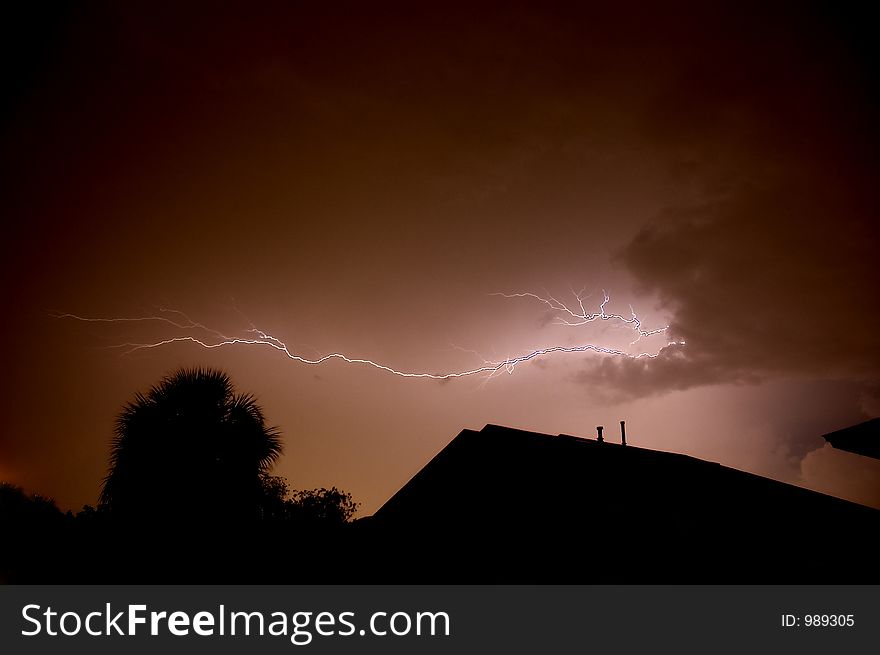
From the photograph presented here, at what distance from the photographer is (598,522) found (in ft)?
22.9

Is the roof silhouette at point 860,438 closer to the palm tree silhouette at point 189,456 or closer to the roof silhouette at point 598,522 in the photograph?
the roof silhouette at point 598,522

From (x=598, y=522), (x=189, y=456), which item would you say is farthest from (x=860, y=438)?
(x=189, y=456)

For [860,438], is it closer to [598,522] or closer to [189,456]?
[598,522]

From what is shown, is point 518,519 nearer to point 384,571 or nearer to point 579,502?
point 579,502

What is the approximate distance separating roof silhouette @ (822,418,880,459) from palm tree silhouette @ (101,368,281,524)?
411 inches

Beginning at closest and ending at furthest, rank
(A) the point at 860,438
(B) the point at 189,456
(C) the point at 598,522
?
(C) the point at 598,522
(A) the point at 860,438
(B) the point at 189,456

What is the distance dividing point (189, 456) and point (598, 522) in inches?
324

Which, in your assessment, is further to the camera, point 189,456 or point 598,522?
point 189,456

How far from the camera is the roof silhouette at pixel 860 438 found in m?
7.04

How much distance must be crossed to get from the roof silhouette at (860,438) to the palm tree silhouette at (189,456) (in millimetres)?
10434

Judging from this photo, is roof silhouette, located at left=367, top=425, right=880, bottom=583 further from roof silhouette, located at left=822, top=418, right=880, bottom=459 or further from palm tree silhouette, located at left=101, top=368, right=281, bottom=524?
palm tree silhouette, located at left=101, top=368, right=281, bottom=524

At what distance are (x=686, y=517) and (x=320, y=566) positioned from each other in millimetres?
5541

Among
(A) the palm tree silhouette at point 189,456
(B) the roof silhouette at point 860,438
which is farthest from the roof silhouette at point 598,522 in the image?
(A) the palm tree silhouette at point 189,456

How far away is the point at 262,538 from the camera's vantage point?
10.4m
